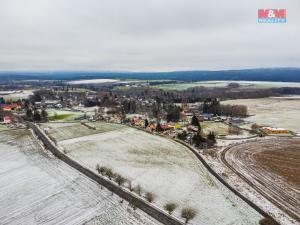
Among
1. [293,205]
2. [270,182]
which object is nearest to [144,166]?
[270,182]

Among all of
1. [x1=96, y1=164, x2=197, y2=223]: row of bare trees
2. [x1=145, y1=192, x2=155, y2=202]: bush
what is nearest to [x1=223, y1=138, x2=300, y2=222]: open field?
[x1=96, y1=164, x2=197, y2=223]: row of bare trees

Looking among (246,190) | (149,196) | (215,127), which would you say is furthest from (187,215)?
(215,127)

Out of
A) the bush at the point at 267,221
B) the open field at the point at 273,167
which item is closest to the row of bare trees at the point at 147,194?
the bush at the point at 267,221

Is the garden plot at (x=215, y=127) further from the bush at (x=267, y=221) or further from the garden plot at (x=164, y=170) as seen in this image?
the bush at (x=267, y=221)

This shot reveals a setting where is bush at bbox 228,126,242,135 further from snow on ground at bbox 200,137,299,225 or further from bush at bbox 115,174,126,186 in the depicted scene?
bush at bbox 115,174,126,186

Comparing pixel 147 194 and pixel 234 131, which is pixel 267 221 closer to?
pixel 147 194

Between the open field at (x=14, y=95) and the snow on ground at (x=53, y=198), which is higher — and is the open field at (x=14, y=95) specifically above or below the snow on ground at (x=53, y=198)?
above

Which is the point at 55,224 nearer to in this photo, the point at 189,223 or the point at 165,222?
the point at 165,222

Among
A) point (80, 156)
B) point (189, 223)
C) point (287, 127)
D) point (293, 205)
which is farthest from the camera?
point (287, 127)
